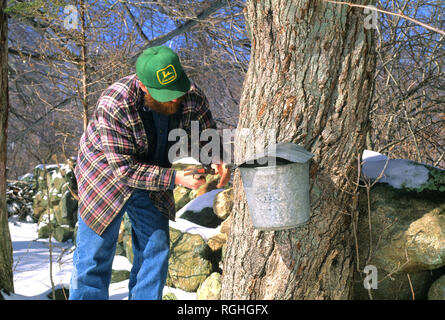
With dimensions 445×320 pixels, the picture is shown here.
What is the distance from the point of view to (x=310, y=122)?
197 cm

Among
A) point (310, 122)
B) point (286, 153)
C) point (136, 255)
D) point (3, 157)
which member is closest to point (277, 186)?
point (286, 153)

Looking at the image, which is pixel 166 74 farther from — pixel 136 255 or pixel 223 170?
pixel 136 255

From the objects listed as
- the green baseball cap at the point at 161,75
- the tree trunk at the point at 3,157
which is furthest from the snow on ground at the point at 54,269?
the green baseball cap at the point at 161,75

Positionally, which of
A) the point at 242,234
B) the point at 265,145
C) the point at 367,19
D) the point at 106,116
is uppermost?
the point at 367,19

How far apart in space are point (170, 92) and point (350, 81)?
1.00 m

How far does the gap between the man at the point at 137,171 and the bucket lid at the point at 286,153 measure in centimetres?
56

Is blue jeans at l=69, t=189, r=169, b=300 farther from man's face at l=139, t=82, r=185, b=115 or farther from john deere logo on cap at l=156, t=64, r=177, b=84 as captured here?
john deere logo on cap at l=156, t=64, r=177, b=84

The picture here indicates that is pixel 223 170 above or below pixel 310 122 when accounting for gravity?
below

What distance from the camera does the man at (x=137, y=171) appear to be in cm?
229

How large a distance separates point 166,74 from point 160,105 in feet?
0.90

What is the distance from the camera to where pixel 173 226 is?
13.9 feet

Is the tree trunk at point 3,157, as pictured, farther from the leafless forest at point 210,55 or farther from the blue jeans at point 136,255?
the blue jeans at point 136,255
